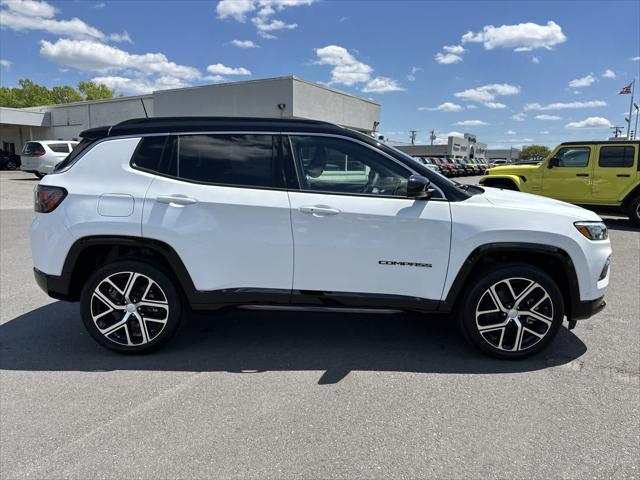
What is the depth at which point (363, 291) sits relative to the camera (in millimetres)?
3533

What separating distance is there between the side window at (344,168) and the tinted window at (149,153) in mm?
1112

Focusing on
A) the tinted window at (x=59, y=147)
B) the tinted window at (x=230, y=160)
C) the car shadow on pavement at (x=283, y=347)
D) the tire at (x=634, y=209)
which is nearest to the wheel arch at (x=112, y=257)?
the car shadow on pavement at (x=283, y=347)

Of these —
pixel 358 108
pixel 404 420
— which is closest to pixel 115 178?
pixel 404 420

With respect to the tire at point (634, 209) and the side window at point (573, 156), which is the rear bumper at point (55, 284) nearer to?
the side window at point (573, 156)

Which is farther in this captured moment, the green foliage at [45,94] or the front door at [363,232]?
the green foliage at [45,94]

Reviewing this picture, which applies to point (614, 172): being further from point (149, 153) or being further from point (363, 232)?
point (149, 153)

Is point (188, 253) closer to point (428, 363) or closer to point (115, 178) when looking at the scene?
point (115, 178)

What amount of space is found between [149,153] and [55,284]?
4.47 ft

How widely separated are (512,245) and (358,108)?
34520 millimetres

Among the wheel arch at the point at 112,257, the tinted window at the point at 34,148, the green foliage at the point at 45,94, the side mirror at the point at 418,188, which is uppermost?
the green foliage at the point at 45,94

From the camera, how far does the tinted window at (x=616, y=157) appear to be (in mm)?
10633

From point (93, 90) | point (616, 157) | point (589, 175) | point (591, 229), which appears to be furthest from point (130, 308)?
point (93, 90)

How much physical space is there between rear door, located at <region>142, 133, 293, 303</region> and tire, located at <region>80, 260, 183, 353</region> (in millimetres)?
292

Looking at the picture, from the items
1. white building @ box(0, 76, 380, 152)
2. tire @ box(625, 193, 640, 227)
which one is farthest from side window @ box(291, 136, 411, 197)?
white building @ box(0, 76, 380, 152)
